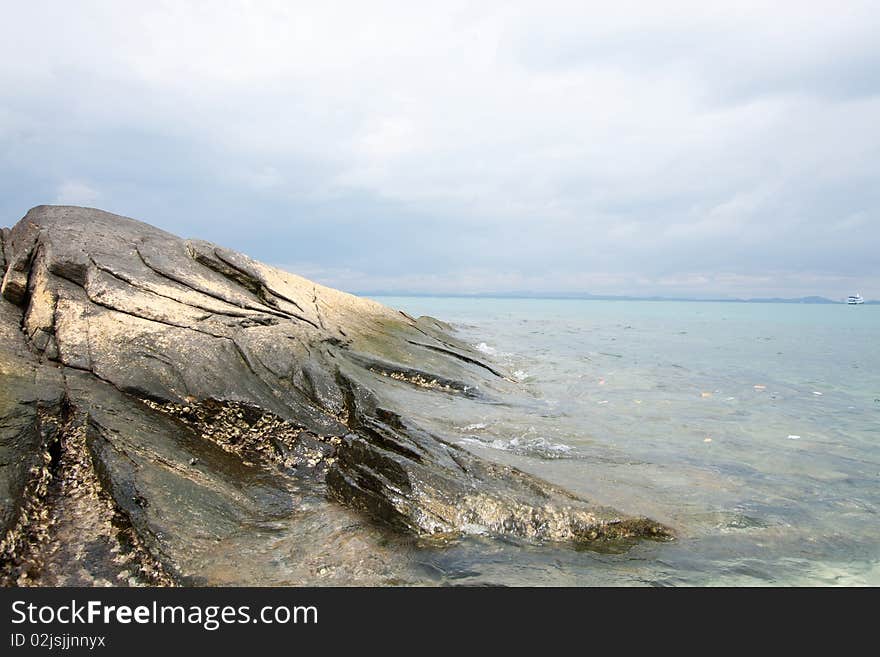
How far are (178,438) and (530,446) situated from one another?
19.2ft

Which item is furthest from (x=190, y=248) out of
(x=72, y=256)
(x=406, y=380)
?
(x=406, y=380)

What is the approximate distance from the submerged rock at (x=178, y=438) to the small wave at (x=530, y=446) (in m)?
1.60

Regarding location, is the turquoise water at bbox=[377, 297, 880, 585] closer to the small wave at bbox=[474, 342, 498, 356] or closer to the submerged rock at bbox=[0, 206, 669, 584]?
the submerged rock at bbox=[0, 206, 669, 584]

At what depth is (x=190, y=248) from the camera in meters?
12.3

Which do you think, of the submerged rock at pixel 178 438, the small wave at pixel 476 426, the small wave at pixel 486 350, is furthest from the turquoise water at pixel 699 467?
the small wave at pixel 486 350

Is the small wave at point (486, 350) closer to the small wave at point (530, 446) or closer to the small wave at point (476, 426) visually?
the small wave at point (476, 426)

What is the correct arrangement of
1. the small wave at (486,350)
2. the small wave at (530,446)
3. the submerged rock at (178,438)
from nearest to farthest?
the submerged rock at (178,438) < the small wave at (530,446) < the small wave at (486,350)

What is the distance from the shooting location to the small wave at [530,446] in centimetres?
888

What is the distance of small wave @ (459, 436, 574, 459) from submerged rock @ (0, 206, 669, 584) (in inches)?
63.2

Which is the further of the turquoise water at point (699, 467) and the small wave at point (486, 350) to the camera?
the small wave at point (486, 350)

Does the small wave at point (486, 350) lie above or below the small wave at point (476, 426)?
above

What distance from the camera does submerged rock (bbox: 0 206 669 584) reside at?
5.30 m
